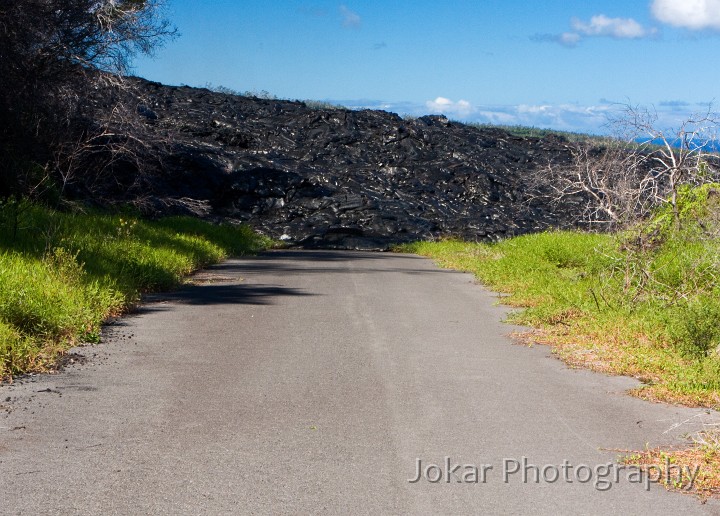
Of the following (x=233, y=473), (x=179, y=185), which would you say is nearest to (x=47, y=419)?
(x=233, y=473)

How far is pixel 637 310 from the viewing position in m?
10.9

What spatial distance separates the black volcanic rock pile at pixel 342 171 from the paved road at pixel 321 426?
795 inches

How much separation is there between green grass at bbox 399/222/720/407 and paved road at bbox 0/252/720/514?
0.46 metres

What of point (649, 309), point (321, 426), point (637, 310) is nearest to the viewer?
point (321, 426)

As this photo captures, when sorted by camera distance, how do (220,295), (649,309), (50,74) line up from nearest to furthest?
(649,309) → (220,295) → (50,74)

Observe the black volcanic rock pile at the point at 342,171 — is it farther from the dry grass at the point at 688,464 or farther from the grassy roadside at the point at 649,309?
the dry grass at the point at 688,464

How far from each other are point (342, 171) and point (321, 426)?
106 feet

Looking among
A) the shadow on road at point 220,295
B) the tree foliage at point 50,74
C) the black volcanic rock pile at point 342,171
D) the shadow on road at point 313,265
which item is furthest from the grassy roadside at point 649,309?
the black volcanic rock pile at point 342,171

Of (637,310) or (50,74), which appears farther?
(50,74)

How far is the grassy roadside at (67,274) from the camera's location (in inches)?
346

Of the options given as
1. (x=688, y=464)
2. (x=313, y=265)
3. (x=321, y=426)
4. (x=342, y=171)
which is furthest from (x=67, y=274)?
(x=342, y=171)

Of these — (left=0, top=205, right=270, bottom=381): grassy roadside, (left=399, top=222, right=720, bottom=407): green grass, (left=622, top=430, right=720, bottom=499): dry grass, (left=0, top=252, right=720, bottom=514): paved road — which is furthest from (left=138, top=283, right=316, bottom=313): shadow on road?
(left=622, top=430, right=720, bottom=499): dry grass

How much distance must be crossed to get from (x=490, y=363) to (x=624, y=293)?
3248 mm

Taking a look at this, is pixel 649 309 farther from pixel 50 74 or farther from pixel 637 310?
pixel 50 74
